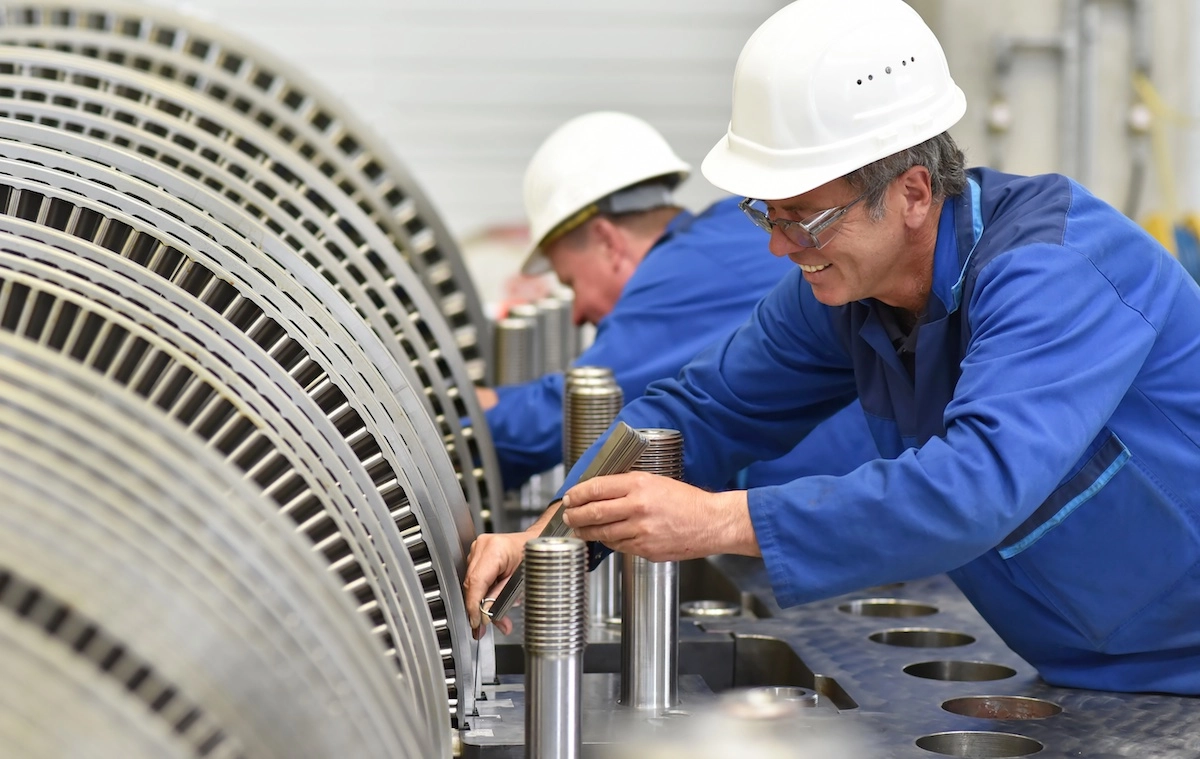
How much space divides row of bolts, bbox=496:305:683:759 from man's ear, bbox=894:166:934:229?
0.39 meters

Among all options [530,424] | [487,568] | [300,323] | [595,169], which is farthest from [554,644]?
[595,169]

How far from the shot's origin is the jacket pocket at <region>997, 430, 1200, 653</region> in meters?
1.61

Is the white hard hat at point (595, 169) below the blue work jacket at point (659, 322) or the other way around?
the other way around

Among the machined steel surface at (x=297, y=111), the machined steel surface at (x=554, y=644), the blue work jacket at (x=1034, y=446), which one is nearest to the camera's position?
the machined steel surface at (x=554, y=644)

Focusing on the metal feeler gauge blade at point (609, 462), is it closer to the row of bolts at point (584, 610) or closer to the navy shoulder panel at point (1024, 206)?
the row of bolts at point (584, 610)

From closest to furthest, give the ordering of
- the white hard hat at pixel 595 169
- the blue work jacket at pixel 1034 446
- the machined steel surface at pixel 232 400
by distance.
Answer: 1. the machined steel surface at pixel 232 400
2. the blue work jacket at pixel 1034 446
3. the white hard hat at pixel 595 169

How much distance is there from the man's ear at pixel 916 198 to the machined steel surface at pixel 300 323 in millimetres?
628

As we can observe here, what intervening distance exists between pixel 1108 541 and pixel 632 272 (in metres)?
1.70

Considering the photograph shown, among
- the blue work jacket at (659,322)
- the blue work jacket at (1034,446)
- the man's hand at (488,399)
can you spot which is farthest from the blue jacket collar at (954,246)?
the man's hand at (488,399)

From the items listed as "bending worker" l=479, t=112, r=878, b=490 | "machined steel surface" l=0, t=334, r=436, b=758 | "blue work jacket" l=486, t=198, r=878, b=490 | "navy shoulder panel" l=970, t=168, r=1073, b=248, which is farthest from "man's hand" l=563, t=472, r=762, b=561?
"blue work jacket" l=486, t=198, r=878, b=490

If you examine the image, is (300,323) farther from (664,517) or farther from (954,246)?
(954,246)

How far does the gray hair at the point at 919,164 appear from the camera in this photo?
166 cm

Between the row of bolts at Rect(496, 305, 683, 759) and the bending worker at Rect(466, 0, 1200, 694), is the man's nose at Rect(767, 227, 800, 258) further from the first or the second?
the row of bolts at Rect(496, 305, 683, 759)

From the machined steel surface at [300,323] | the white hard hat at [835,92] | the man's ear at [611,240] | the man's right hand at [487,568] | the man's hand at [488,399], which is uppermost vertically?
the man's ear at [611,240]
